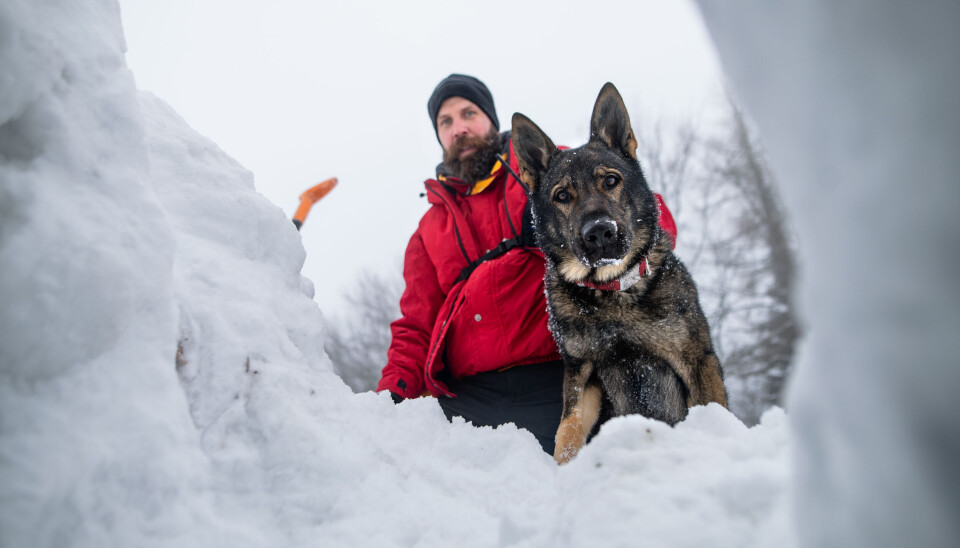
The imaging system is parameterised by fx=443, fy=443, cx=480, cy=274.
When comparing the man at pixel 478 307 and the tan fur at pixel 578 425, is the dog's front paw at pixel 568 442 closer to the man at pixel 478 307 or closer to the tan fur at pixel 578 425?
Result: the tan fur at pixel 578 425

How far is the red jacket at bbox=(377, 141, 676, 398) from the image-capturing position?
9.88ft

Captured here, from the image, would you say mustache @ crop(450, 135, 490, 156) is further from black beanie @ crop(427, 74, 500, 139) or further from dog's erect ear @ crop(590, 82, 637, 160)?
dog's erect ear @ crop(590, 82, 637, 160)

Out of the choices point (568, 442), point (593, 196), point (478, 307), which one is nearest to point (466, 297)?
point (478, 307)

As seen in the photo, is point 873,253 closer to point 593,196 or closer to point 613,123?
point 593,196

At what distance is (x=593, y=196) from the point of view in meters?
2.62

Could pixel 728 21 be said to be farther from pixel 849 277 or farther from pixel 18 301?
pixel 18 301

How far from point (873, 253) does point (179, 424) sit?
1233 millimetres

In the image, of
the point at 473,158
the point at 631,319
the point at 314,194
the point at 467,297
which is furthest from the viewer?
the point at 314,194

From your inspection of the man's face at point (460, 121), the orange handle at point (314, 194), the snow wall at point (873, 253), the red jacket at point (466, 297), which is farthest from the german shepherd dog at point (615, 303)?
the orange handle at point (314, 194)

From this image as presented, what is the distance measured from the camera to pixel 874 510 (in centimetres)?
45

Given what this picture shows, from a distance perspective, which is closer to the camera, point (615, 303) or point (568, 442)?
point (568, 442)

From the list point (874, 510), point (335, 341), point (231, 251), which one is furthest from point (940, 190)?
point (335, 341)

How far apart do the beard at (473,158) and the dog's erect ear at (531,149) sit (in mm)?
530

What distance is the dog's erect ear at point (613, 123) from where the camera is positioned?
2.88 metres
